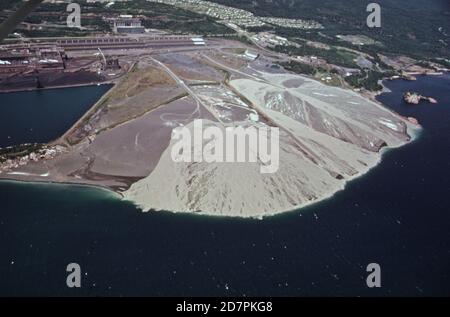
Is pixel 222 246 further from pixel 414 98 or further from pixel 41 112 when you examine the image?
pixel 414 98

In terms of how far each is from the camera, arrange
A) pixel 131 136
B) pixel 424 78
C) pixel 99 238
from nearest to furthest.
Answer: pixel 99 238 → pixel 131 136 → pixel 424 78

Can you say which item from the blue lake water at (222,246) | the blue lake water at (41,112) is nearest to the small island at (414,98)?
the blue lake water at (222,246)

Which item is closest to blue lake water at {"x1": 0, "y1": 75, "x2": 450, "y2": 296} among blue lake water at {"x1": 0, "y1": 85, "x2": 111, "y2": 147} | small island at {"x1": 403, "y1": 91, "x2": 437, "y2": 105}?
blue lake water at {"x1": 0, "y1": 85, "x2": 111, "y2": 147}

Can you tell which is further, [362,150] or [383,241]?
[362,150]

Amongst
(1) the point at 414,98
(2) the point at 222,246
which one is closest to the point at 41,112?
(2) the point at 222,246

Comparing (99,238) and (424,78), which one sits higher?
(424,78)

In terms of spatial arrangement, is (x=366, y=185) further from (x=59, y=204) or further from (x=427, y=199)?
(x=59, y=204)

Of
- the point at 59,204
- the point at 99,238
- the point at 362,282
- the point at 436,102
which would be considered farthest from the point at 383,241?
the point at 436,102

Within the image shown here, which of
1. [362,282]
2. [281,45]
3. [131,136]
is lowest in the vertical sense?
[362,282]
